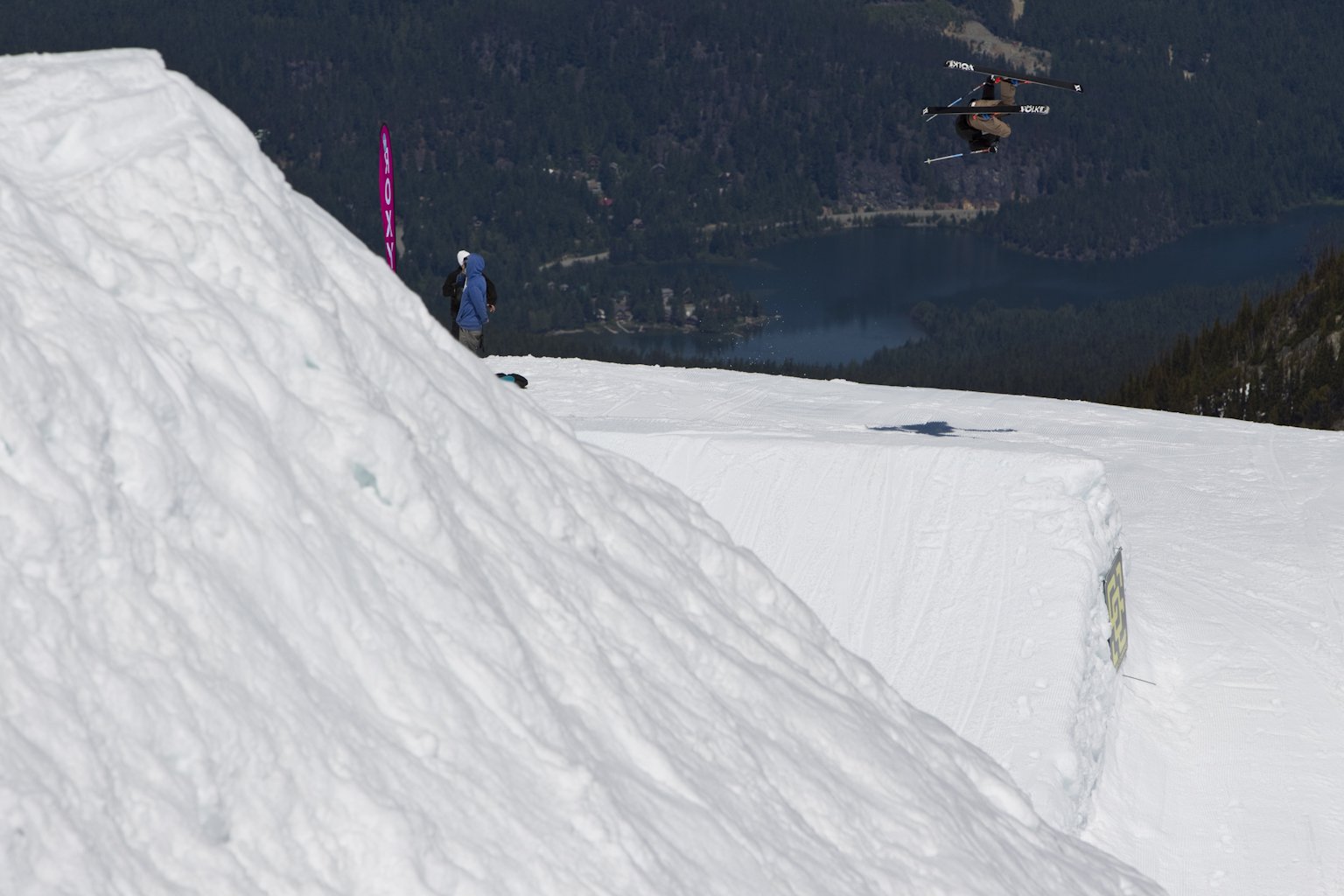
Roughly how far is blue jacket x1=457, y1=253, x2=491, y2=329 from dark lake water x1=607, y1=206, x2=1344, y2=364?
322 ft

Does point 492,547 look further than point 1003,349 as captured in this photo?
No

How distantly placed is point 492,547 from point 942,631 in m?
Result: 6.30

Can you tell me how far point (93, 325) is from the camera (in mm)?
4996

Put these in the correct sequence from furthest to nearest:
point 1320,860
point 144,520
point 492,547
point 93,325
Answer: point 1320,860, point 492,547, point 93,325, point 144,520

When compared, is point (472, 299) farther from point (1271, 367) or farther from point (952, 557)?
point (1271, 367)

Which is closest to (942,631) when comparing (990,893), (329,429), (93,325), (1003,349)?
(990,893)

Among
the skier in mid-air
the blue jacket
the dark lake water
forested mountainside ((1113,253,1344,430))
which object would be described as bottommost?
the dark lake water

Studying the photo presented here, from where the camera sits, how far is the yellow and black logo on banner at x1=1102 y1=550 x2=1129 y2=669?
40.4 ft

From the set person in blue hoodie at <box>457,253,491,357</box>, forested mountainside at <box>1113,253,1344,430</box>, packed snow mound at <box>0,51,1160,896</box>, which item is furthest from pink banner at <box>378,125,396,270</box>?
forested mountainside at <box>1113,253,1344,430</box>

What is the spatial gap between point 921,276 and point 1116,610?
5593 inches

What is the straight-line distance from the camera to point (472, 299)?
13820 mm

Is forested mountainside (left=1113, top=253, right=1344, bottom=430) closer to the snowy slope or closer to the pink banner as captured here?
the snowy slope

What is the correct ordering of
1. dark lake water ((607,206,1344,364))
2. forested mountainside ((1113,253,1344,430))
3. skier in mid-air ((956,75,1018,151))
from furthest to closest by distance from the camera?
dark lake water ((607,206,1344,364)) → forested mountainside ((1113,253,1344,430)) → skier in mid-air ((956,75,1018,151))

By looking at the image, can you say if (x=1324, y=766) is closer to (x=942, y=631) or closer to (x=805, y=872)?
(x=942, y=631)
